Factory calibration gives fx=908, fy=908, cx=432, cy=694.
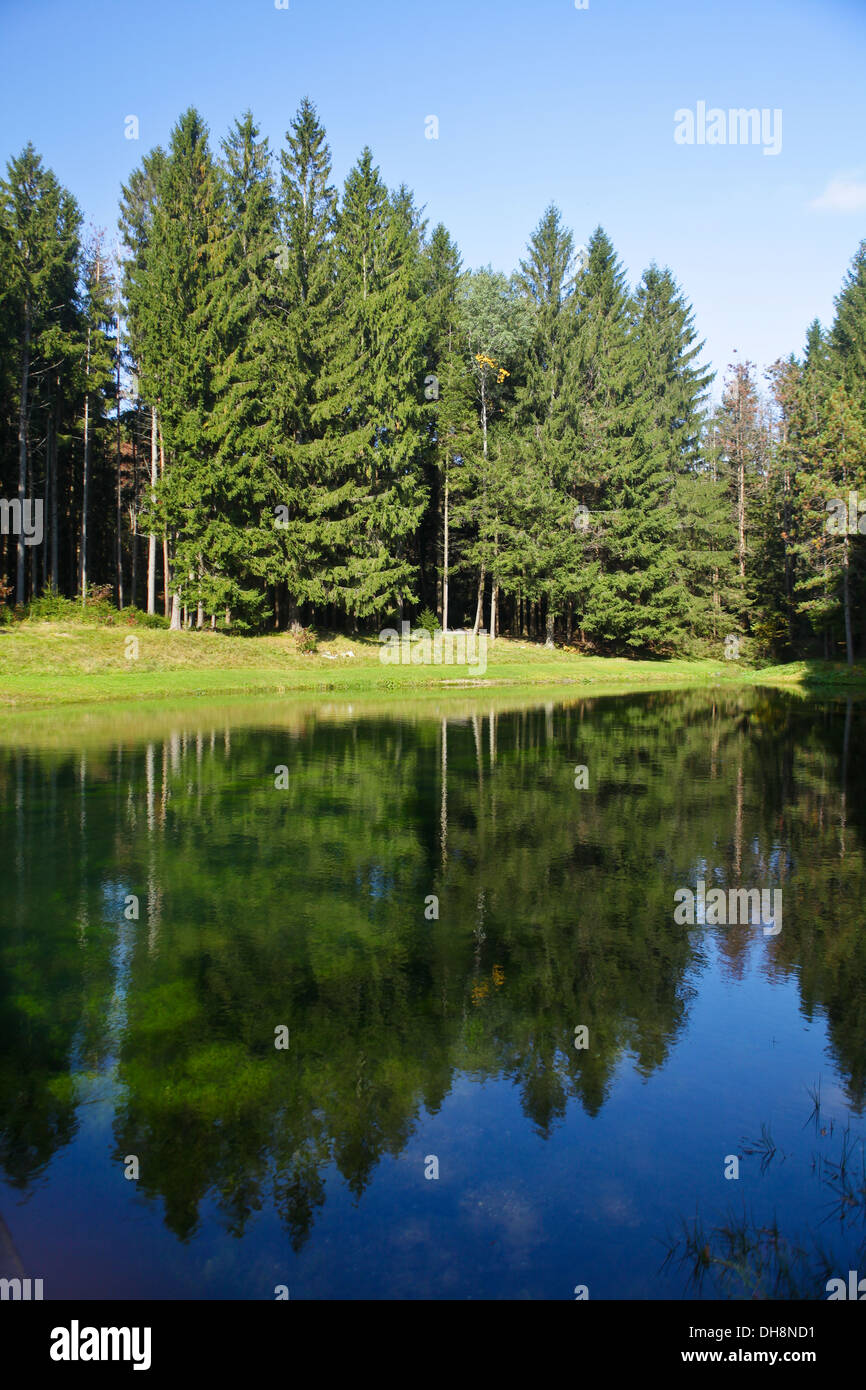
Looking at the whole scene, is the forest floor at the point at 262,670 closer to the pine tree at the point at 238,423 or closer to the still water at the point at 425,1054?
the pine tree at the point at 238,423

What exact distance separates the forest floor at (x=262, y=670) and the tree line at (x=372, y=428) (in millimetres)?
2608

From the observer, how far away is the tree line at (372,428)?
41781 millimetres

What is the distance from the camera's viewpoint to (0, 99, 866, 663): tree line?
41.8 m

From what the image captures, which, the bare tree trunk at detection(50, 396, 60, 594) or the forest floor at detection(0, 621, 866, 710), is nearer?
the forest floor at detection(0, 621, 866, 710)

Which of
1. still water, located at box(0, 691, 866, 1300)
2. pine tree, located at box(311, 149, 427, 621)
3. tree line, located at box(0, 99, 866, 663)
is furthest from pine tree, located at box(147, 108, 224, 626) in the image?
still water, located at box(0, 691, 866, 1300)

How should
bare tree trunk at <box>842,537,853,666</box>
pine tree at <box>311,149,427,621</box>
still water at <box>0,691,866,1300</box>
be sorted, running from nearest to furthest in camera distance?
still water at <box>0,691,866,1300</box>, bare tree trunk at <box>842,537,853,666</box>, pine tree at <box>311,149,427,621</box>
